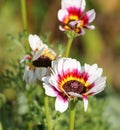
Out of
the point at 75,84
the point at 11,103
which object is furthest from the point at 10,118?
the point at 75,84

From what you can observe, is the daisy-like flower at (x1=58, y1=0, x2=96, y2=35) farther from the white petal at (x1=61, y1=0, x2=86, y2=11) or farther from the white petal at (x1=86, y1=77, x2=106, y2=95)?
the white petal at (x1=86, y1=77, x2=106, y2=95)

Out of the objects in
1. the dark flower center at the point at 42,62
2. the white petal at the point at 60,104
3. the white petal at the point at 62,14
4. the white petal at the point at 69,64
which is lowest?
the white petal at the point at 60,104

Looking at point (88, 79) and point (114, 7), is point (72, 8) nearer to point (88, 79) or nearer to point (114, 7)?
point (88, 79)

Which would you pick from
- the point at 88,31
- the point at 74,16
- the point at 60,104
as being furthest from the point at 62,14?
the point at 88,31

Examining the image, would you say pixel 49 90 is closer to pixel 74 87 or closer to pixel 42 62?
pixel 74 87

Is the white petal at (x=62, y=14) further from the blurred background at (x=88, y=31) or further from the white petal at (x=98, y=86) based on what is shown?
the blurred background at (x=88, y=31)

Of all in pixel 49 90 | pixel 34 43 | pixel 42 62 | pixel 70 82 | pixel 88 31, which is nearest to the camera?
pixel 49 90

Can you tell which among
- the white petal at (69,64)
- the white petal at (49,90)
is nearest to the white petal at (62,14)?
the white petal at (69,64)
